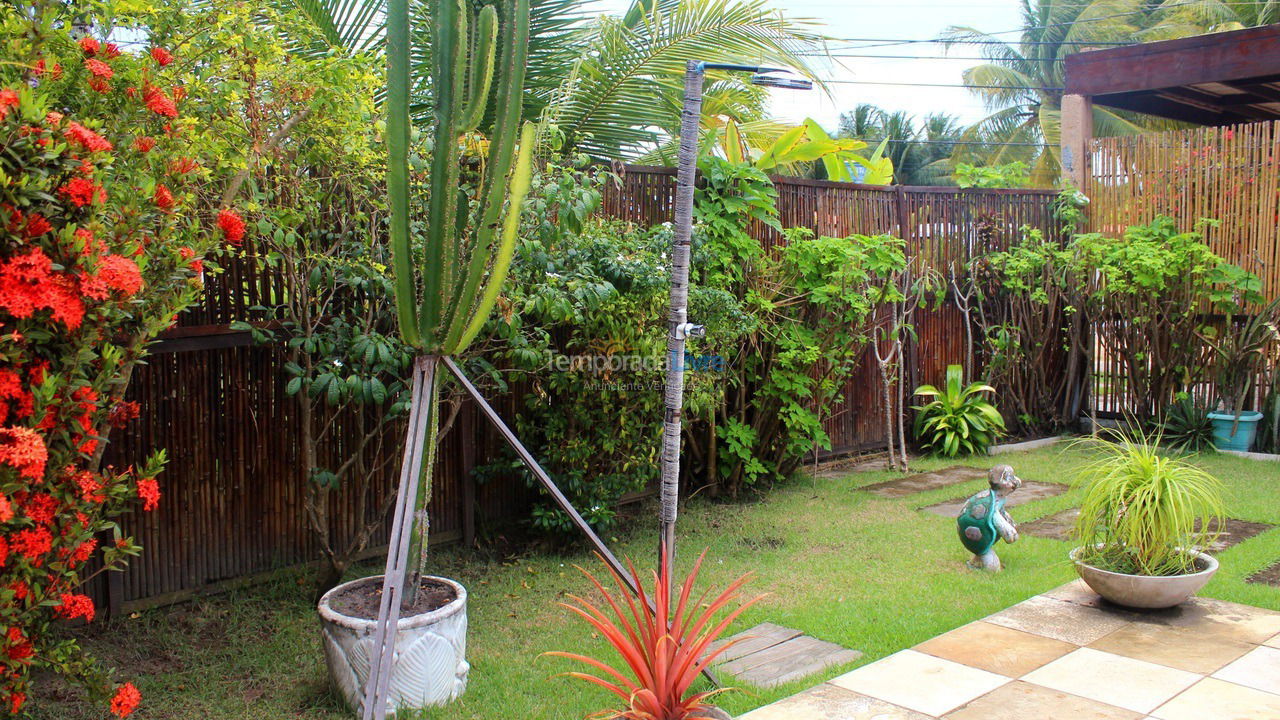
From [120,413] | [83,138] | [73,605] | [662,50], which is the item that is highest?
[662,50]

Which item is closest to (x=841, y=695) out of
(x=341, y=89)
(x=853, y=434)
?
(x=341, y=89)

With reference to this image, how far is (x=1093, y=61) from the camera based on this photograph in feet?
31.9

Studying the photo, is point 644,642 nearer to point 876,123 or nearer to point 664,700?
point 664,700

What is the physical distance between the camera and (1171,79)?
918 centimetres

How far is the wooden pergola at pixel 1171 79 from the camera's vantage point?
344 inches

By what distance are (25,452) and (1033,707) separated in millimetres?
3366

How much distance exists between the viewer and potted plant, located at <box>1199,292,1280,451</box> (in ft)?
27.3

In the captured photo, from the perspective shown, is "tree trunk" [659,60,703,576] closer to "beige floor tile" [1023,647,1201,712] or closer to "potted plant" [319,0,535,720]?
"potted plant" [319,0,535,720]

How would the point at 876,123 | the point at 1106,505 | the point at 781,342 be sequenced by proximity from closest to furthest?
the point at 1106,505
the point at 781,342
the point at 876,123

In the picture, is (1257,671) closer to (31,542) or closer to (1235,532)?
(1235,532)

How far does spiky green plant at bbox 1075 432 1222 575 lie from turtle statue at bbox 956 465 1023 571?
0.55 m

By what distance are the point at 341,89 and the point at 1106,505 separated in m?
3.99

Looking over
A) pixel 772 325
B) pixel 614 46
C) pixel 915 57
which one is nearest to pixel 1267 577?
pixel 772 325

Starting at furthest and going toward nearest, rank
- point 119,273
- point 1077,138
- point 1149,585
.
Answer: point 1077,138 → point 1149,585 → point 119,273
